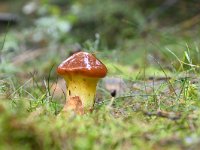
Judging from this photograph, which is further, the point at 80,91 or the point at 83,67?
the point at 80,91

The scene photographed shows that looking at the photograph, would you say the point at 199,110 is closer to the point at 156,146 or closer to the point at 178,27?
the point at 156,146

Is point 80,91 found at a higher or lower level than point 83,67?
lower

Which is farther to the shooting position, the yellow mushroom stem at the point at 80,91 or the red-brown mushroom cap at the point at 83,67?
the yellow mushroom stem at the point at 80,91

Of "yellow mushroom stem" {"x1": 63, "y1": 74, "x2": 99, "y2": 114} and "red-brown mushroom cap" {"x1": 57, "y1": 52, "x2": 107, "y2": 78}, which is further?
"yellow mushroom stem" {"x1": 63, "y1": 74, "x2": 99, "y2": 114}

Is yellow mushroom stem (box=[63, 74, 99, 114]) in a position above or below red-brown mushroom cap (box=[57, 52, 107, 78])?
below

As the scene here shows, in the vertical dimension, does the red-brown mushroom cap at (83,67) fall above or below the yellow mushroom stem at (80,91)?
Answer: above
